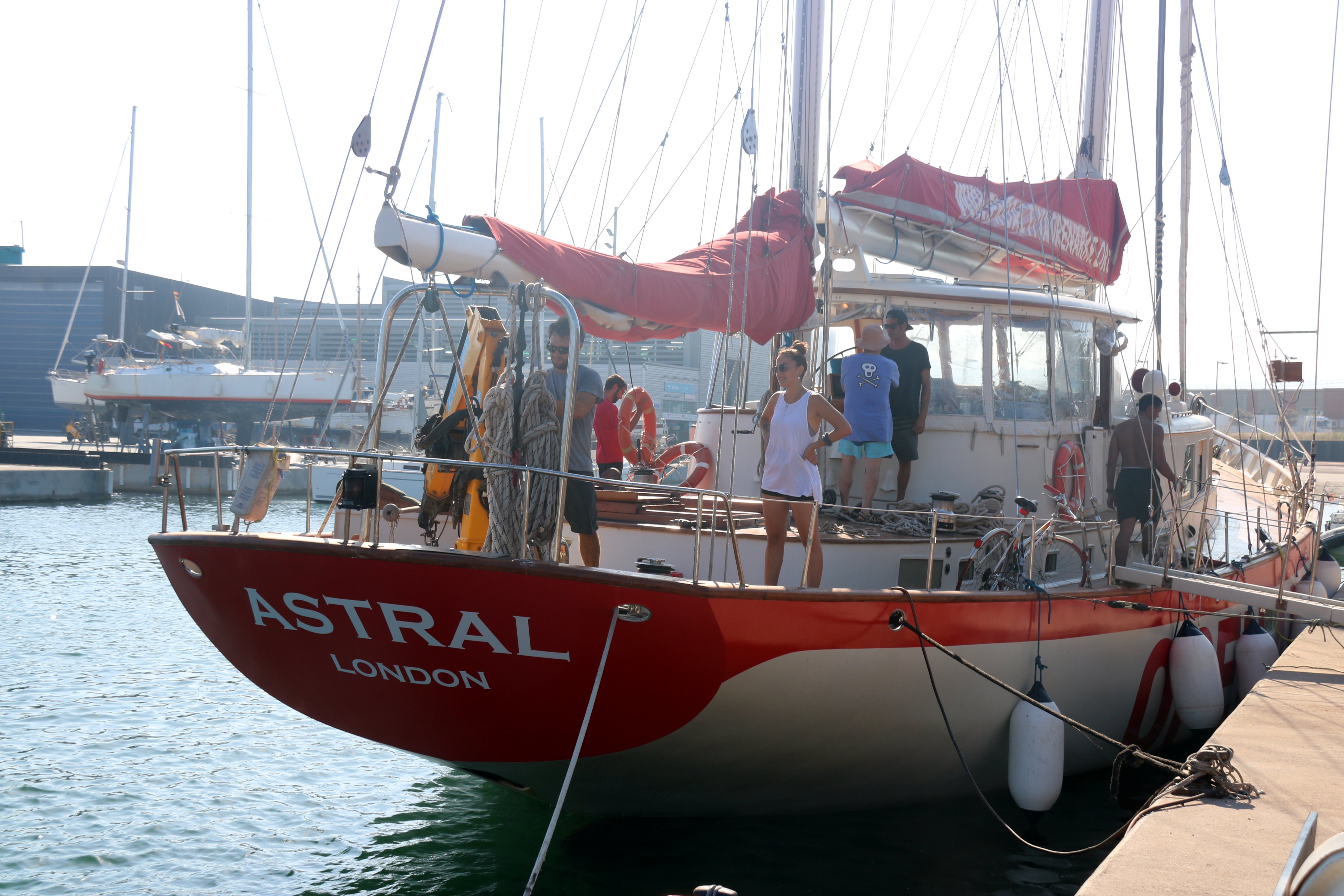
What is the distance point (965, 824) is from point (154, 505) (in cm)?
2898

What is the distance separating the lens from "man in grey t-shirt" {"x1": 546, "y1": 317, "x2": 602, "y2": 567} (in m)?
5.33

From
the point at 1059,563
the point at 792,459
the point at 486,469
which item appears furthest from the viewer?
the point at 1059,563

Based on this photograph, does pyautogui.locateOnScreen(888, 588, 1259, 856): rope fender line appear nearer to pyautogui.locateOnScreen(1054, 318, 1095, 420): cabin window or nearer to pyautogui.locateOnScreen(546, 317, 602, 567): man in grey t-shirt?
pyautogui.locateOnScreen(546, 317, 602, 567): man in grey t-shirt

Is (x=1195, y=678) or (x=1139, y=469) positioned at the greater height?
(x=1139, y=469)

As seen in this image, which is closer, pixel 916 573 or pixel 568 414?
pixel 568 414

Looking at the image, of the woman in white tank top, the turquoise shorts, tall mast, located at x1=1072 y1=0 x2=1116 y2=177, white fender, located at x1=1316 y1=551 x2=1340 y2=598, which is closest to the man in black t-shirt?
the turquoise shorts

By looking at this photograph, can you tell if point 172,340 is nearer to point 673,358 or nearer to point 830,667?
point 673,358

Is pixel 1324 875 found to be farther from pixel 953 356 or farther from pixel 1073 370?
pixel 1073 370

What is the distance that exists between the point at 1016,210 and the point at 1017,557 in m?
3.68

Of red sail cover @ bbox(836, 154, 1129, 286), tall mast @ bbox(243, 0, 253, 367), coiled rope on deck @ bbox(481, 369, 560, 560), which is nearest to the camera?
coiled rope on deck @ bbox(481, 369, 560, 560)

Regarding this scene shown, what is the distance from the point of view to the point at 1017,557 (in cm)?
650

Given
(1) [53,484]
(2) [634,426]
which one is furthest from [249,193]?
(2) [634,426]

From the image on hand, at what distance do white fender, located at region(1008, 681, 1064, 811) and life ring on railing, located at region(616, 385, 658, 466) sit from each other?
4195 mm

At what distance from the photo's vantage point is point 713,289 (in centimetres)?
648
